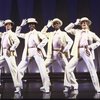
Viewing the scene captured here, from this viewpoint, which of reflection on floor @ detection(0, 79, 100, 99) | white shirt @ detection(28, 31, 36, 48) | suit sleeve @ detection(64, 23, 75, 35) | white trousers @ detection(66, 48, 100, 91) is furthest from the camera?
suit sleeve @ detection(64, 23, 75, 35)

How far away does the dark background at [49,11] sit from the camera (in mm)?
9523

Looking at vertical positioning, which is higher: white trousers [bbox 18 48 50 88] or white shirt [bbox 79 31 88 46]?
white shirt [bbox 79 31 88 46]

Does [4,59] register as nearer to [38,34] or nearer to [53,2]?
[38,34]

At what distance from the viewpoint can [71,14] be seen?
9547 millimetres

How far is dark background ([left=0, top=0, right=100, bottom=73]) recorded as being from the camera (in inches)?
375

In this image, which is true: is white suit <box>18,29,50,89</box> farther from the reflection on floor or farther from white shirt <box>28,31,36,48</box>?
the reflection on floor

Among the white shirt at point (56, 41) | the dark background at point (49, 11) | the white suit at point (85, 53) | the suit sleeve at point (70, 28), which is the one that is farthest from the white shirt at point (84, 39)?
the dark background at point (49, 11)

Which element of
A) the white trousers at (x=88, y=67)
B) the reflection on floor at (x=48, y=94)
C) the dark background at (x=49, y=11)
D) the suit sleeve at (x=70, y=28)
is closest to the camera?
the reflection on floor at (x=48, y=94)

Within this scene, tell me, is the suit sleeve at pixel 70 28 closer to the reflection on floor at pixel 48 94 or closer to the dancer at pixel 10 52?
the dancer at pixel 10 52

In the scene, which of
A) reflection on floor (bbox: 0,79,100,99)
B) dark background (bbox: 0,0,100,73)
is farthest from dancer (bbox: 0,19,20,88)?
dark background (bbox: 0,0,100,73)

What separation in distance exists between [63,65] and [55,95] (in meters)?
0.90

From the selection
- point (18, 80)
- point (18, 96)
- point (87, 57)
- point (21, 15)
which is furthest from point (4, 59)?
point (21, 15)

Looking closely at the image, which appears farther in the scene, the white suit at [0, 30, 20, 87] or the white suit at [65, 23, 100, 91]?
the white suit at [0, 30, 20, 87]

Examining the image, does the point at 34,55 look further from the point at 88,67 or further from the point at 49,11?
the point at 49,11
